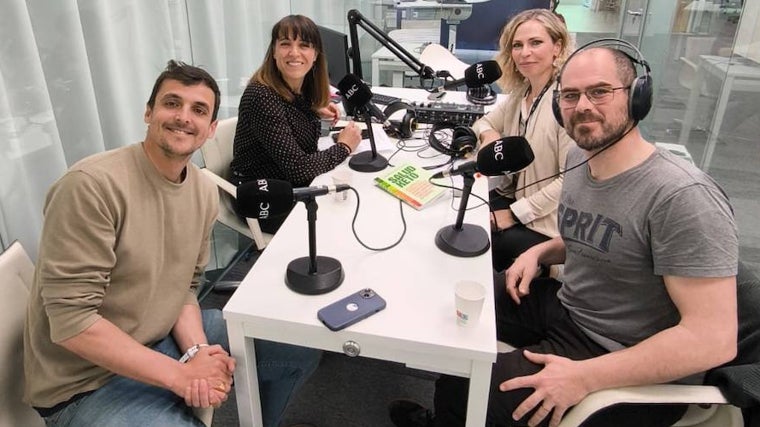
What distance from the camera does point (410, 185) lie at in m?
1.66

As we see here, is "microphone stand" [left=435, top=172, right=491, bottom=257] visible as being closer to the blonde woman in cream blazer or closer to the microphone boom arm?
the blonde woman in cream blazer

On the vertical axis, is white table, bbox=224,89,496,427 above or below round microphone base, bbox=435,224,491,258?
below

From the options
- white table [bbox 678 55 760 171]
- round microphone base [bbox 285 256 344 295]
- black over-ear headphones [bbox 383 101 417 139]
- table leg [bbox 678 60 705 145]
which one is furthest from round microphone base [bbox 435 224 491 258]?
table leg [bbox 678 60 705 145]

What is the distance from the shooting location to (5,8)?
1.29m

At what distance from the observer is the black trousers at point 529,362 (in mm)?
1090

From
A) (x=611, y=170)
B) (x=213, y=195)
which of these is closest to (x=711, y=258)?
(x=611, y=170)

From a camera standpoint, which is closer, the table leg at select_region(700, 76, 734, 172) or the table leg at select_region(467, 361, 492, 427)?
the table leg at select_region(467, 361, 492, 427)

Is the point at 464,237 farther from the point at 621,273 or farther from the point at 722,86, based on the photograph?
the point at 722,86

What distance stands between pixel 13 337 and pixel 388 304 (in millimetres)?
832

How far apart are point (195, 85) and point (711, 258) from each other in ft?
3.89

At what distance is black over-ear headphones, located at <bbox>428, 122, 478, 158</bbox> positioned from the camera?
2021 mm

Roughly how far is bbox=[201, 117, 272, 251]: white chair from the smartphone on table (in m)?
0.80

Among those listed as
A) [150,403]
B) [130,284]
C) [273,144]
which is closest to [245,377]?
[150,403]

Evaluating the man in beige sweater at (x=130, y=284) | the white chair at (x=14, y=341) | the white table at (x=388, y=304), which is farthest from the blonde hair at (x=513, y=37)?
the white chair at (x=14, y=341)
